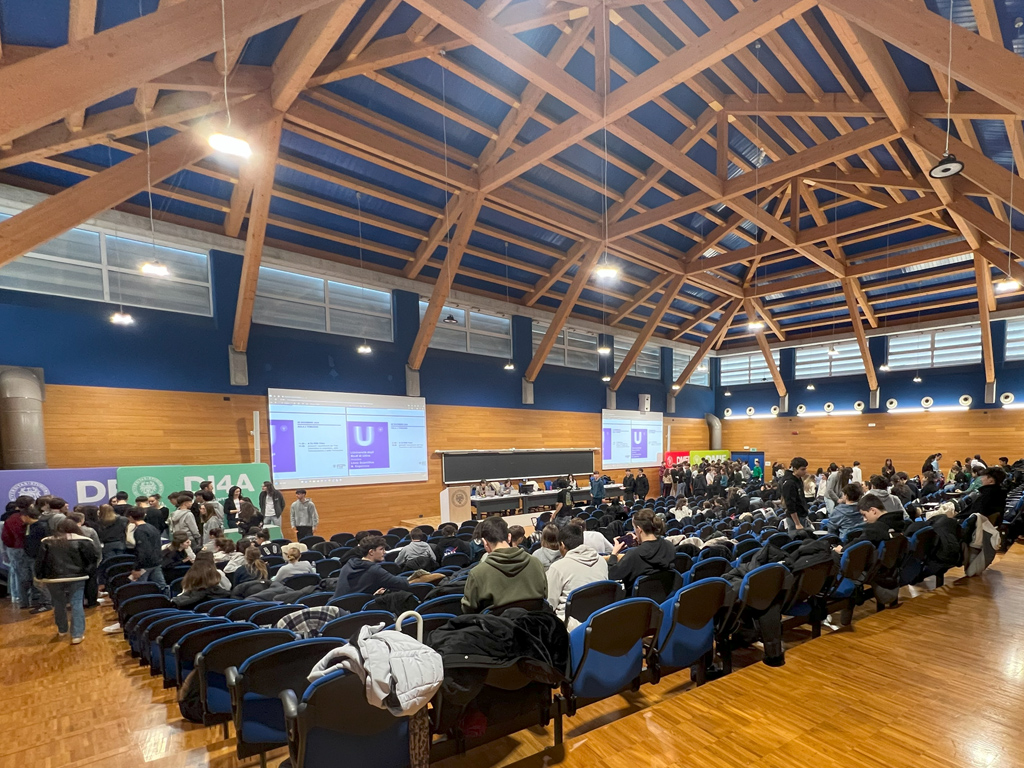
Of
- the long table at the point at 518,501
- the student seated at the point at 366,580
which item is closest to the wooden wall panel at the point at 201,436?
the long table at the point at 518,501

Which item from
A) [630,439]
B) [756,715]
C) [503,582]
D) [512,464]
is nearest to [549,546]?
[503,582]

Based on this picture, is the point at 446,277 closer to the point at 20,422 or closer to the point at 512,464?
the point at 512,464

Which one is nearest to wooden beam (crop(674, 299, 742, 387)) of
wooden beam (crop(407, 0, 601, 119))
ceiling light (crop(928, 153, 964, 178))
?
wooden beam (crop(407, 0, 601, 119))

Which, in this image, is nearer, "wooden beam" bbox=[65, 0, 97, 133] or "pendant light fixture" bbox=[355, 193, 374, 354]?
"wooden beam" bbox=[65, 0, 97, 133]

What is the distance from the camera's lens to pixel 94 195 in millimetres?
6988

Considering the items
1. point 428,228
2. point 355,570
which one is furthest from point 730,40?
point 428,228

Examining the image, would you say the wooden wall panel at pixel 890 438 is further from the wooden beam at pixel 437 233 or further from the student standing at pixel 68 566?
the student standing at pixel 68 566

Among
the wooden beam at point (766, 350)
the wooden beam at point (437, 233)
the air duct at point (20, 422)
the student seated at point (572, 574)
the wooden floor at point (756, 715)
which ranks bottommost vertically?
the wooden floor at point (756, 715)

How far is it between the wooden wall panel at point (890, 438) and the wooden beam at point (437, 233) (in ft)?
59.1

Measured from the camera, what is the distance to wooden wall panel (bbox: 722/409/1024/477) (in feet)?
55.0

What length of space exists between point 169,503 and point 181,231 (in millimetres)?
5689

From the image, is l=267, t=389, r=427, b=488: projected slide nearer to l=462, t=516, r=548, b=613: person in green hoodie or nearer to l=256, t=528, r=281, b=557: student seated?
l=256, t=528, r=281, b=557: student seated

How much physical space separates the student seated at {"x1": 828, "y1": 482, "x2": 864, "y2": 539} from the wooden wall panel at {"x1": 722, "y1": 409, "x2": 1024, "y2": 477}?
54.2 ft

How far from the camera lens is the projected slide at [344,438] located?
1135cm
